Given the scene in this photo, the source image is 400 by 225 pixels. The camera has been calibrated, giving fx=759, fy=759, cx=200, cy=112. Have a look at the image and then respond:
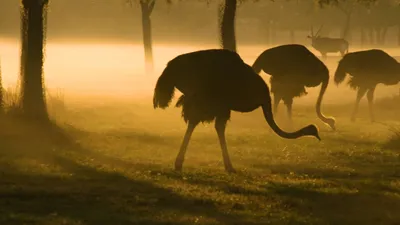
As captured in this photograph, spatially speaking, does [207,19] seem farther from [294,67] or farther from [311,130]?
[311,130]

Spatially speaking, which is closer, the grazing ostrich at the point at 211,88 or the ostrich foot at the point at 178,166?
the grazing ostrich at the point at 211,88

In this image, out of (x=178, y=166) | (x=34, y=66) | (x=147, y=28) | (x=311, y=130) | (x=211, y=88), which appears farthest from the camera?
(x=147, y=28)

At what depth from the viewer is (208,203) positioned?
10820mm

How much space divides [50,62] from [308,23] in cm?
6013

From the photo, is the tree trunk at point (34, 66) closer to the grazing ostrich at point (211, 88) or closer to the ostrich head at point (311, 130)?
the grazing ostrich at point (211, 88)

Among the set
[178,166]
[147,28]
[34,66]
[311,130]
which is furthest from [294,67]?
[147,28]

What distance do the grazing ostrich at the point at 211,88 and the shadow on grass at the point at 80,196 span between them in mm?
1665

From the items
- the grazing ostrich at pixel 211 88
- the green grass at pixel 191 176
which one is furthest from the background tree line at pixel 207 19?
the grazing ostrich at pixel 211 88

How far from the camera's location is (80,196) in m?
11.1

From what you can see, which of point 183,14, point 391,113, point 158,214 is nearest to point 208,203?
point 158,214

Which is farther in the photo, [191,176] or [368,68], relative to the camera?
[368,68]

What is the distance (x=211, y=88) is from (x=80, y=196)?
3.50 meters

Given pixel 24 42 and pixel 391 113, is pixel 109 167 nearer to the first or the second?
pixel 24 42

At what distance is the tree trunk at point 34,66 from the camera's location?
1830 cm
